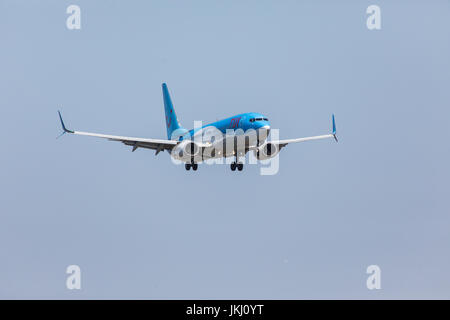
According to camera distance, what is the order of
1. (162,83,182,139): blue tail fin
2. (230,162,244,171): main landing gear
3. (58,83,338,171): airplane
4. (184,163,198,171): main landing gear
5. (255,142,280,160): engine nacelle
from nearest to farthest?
(58,83,338,171): airplane < (230,162,244,171): main landing gear < (255,142,280,160): engine nacelle < (184,163,198,171): main landing gear < (162,83,182,139): blue tail fin

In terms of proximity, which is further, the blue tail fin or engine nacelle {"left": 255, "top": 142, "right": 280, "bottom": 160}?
the blue tail fin

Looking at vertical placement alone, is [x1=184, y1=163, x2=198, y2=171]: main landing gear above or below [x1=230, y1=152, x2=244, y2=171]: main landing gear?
above

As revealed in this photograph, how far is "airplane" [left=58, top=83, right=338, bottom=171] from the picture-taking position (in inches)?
4040

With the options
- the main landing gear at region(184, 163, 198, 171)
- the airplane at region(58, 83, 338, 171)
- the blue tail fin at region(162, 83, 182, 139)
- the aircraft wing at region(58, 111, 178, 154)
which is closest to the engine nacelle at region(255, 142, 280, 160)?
the airplane at region(58, 83, 338, 171)

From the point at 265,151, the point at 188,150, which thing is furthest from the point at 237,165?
the point at 188,150

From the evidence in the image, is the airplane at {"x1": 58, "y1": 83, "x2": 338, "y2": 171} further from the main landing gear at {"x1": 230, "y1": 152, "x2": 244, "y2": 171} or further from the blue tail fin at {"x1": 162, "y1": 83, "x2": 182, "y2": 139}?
the blue tail fin at {"x1": 162, "y1": 83, "x2": 182, "y2": 139}

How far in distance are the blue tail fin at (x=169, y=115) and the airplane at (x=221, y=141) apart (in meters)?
7.84

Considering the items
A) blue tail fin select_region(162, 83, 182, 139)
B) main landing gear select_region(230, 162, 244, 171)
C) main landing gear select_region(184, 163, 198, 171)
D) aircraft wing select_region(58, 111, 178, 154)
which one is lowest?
main landing gear select_region(230, 162, 244, 171)

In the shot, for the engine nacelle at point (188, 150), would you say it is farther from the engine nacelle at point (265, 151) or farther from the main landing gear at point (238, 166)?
the engine nacelle at point (265, 151)
